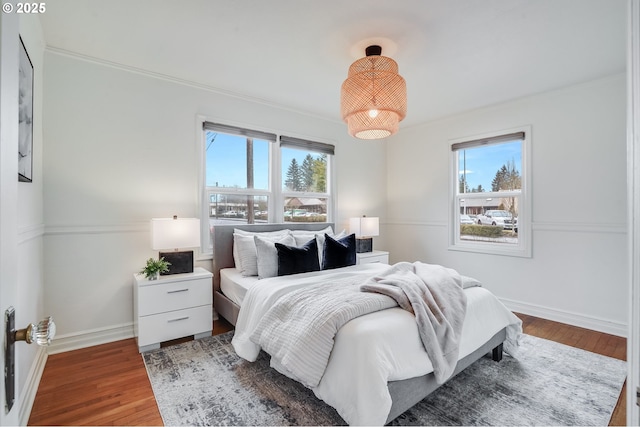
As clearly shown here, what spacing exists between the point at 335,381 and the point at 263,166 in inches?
113

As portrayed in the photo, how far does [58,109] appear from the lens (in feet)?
8.63

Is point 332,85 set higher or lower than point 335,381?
higher

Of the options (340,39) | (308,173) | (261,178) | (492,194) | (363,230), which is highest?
(340,39)

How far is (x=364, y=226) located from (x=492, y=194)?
175 centimetres

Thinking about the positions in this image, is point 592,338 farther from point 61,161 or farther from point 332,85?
point 61,161

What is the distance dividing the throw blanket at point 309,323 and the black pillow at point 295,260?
668mm

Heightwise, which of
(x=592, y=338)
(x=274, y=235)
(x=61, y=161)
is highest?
(x=61, y=161)

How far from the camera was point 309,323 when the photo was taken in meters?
1.79

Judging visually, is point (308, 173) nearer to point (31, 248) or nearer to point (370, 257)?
point (370, 257)

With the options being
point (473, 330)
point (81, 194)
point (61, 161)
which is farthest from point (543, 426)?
point (61, 161)

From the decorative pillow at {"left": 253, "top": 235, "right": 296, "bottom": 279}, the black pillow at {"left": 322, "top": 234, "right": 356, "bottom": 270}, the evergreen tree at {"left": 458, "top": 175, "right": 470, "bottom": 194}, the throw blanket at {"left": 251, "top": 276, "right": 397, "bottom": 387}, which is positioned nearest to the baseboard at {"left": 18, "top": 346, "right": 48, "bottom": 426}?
the throw blanket at {"left": 251, "top": 276, "right": 397, "bottom": 387}

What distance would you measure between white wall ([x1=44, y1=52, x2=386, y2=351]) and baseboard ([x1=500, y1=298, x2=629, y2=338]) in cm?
407

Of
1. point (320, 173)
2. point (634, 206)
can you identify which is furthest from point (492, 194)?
point (634, 206)

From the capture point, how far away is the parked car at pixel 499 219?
3.87 m
